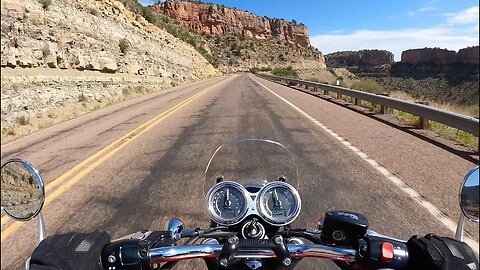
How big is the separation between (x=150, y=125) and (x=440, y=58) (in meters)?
41.2

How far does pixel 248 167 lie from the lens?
318cm

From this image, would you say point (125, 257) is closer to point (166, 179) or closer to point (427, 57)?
point (166, 179)

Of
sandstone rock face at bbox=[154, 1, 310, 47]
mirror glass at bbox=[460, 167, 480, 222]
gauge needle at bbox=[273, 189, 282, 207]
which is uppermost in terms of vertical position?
sandstone rock face at bbox=[154, 1, 310, 47]

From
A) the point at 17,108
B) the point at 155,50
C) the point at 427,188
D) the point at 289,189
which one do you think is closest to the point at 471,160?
the point at 427,188

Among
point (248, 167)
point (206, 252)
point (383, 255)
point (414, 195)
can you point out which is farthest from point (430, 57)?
point (206, 252)

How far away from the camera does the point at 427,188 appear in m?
6.17

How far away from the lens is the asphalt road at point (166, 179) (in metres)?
4.80

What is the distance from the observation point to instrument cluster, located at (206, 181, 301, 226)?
2568 millimetres

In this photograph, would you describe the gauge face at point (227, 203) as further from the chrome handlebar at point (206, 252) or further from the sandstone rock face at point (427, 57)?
the sandstone rock face at point (427, 57)

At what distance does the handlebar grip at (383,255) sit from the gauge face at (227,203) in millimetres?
729

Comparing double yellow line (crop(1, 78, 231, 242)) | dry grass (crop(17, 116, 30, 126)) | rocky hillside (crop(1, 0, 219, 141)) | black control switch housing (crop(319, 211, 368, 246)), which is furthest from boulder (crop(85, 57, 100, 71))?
black control switch housing (crop(319, 211, 368, 246))

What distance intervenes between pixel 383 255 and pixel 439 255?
251 millimetres

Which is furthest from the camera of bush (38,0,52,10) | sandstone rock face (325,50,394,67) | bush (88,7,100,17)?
sandstone rock face (325,50,394,67)

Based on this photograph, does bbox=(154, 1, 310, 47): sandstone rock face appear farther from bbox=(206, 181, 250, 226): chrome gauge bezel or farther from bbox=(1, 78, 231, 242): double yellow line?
bbox=(206, 181, 250, 226): chrome gauge bezel
